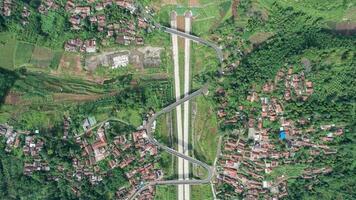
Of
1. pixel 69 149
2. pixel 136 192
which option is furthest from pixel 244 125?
pixel 69 149

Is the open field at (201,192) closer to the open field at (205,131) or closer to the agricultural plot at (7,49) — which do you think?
the open field at (205,131)

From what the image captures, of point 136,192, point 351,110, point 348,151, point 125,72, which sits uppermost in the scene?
point 125,72

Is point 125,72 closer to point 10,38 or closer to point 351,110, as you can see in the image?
point 10,38

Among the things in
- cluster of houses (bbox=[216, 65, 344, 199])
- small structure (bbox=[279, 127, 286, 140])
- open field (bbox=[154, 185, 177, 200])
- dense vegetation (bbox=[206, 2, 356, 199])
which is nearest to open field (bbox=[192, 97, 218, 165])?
cluster of houses (bbox=[216, 65, 344, 199])

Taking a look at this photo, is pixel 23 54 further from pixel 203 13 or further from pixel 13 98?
pixel 203 13

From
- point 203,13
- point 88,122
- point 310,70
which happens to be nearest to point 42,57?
point 88,122

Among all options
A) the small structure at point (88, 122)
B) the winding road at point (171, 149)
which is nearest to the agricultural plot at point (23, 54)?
the small structure at point (88, 122)

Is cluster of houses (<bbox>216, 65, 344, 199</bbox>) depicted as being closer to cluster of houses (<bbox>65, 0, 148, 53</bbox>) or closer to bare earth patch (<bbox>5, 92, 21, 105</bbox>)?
cluster of houses (<bbox>65, 0, 148, 53</bbox>)
